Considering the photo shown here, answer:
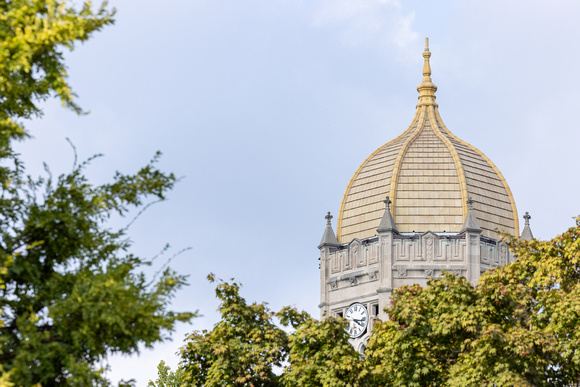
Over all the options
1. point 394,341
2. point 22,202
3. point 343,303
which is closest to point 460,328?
point 394,341

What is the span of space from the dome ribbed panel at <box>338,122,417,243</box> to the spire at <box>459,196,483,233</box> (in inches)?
235

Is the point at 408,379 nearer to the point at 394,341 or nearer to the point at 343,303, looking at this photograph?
the point at 394,341

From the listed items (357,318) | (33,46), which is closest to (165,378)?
(357,318)

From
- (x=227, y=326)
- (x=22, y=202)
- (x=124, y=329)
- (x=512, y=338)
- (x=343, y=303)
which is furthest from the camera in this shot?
(x=343, y=303)

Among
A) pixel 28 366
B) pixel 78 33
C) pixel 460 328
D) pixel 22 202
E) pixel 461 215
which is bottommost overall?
pixel 28 366

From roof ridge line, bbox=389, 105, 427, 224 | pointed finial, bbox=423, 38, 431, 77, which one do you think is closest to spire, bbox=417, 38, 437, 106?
pointed finial, bbox=423, 38, 431, 77

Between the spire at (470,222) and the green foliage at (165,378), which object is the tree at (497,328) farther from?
the spire at (470,222)

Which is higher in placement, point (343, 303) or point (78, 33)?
point (343, 303)

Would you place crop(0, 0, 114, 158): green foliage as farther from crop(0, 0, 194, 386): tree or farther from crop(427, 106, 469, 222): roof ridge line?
crop(427, 106, 469, 222): roof ridge line

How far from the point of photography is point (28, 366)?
70.0 feet

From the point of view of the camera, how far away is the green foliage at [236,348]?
3891 cm

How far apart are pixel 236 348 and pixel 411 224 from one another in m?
50.7

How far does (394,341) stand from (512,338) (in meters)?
4.76

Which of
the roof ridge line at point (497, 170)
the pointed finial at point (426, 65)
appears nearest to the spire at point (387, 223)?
the roof ridge line at point (497, 170)
